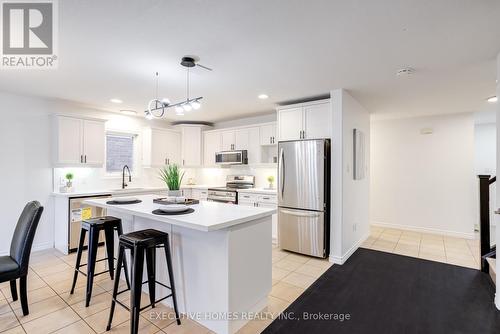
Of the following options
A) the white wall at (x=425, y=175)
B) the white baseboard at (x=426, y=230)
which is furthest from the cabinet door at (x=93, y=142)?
the white baseboard at (x=426, y=230)

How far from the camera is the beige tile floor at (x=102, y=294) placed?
2.12 metres

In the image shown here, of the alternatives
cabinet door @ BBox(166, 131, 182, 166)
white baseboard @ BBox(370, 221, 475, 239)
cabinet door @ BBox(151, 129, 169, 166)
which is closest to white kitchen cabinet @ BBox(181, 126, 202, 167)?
cabinet door @ BBox(166, 131, 182, 166)

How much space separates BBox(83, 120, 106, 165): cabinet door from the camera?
14.3ft

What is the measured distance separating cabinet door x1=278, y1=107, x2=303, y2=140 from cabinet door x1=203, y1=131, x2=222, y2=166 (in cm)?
189

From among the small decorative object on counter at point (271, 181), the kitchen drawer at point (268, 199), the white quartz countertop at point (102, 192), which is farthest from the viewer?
the small decorative object on counter at point (271, 181)

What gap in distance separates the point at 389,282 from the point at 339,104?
237cm

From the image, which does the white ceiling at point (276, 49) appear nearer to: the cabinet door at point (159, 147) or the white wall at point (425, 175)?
the white wall at point (425, 175)

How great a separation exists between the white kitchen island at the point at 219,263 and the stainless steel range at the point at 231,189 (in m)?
2.40

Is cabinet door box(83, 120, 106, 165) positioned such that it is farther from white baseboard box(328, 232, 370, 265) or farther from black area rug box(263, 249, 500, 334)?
white baseboard box(328, 232, 370, 265)

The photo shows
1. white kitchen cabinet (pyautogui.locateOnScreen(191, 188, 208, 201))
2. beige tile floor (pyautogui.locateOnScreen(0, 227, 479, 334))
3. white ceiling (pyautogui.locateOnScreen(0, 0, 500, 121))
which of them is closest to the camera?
white ceiling (pyautogui.locateOnScreen(0, 0, 500, 121))

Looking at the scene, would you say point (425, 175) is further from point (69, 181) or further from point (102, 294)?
point (69, 181)

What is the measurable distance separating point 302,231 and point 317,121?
1.71 metres

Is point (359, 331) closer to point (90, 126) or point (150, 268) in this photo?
point (150, 268)

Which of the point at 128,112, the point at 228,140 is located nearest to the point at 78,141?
the point at 128,112
